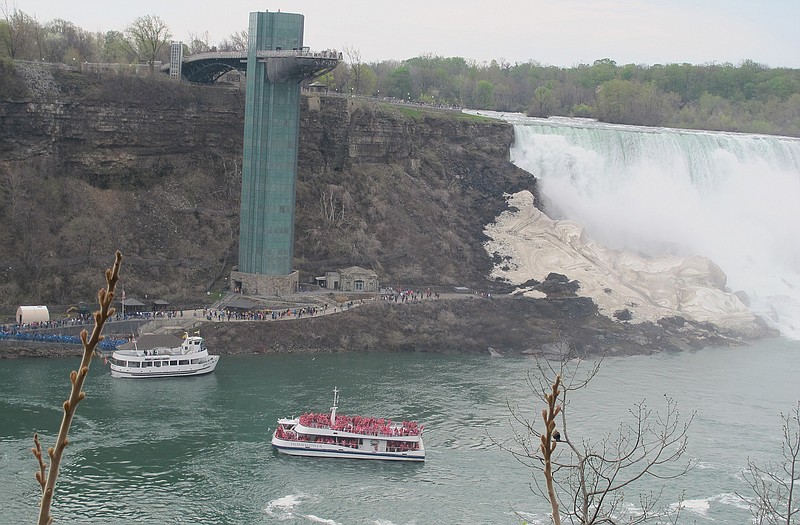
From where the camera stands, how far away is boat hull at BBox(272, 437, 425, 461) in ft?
149

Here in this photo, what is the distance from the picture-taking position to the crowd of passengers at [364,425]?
45.6m

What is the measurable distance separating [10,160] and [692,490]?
54401 mm

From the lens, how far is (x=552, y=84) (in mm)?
156000

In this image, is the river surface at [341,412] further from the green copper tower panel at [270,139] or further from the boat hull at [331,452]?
the green copper tower panel at [270,139]

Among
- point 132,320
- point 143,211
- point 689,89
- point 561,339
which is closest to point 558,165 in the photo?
point 561,339

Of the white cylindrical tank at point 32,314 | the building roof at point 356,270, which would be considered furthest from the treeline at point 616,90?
the white cylindrical tank at point 32,314

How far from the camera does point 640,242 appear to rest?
89688 mm

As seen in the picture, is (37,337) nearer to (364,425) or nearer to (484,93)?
(364,425)

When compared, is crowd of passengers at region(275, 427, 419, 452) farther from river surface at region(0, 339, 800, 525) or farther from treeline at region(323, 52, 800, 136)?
treeline at region(323, 52, 800, 136)

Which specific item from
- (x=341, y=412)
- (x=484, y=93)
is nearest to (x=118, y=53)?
(x=484, y=93)

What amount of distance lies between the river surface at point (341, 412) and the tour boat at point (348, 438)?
0.61m

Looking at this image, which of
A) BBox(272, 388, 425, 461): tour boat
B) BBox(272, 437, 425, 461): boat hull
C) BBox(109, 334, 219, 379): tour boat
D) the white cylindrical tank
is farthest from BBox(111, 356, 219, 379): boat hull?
BBox(272, 437, 425, 461): boat hull

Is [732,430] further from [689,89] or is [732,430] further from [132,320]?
[689,89]

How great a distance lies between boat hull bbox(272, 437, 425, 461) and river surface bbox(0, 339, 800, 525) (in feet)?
1.50
